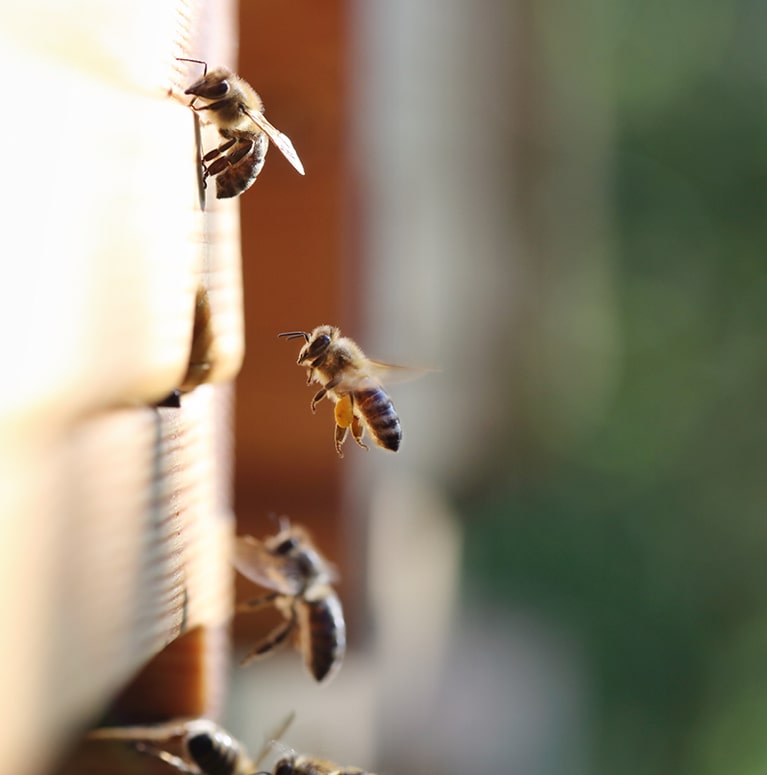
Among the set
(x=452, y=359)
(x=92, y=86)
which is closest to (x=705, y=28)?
(x=452, y=359)

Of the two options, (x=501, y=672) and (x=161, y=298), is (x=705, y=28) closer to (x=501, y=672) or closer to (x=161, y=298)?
(x=501, y=672)

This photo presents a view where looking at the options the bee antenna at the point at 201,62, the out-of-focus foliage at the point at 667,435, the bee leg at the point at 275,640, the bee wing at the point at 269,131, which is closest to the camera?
the bee antenna at the point at 201,62

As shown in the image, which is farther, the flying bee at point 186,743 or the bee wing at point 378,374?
the bee wing at point 378,374

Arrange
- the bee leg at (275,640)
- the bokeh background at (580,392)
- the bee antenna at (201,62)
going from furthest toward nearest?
the bokeh background at (580,392) < the bee leg at (275,640) < the bee antenna at (201,62)

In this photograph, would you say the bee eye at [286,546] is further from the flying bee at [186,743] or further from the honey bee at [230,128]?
the honey bee at [230,128]

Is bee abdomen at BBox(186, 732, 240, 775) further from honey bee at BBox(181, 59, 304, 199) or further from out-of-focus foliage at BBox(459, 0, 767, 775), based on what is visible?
out-of-focus foliage at BBox(459, 0, 767, 775)

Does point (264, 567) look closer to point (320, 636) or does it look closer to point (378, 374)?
point (320, 636)

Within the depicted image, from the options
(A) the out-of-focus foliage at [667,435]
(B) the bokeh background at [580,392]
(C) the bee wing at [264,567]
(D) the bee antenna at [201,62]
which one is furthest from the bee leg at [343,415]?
(A) the out-of-focus foliage at [667,435]

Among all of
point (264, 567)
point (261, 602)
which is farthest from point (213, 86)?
point (261, 602)
